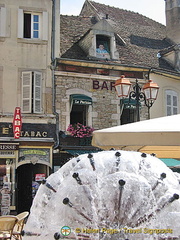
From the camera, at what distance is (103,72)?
15.5 metres

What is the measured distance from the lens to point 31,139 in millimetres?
13891

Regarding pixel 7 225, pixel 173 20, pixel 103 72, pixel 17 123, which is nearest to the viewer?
pixel 7 225

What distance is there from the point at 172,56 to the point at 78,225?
1659cm

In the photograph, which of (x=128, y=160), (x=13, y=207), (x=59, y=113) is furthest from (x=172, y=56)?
(x=128, y=160)

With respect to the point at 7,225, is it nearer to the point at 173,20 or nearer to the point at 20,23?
the point at 20,23

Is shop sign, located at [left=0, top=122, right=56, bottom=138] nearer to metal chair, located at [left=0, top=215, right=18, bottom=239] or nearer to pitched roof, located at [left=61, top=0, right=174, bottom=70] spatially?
pitched roof, located at [left=61, top=0, right=174, bottom=70]

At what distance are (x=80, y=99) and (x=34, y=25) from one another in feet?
11.6

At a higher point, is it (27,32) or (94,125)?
(27,32)

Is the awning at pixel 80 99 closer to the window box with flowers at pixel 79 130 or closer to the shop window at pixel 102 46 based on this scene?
the window box with flowers at pixel 79 130

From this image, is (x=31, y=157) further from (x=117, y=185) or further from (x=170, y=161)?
(x=117, y=185)

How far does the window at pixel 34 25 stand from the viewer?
1478cm

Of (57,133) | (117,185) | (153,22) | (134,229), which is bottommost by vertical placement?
(134,229)

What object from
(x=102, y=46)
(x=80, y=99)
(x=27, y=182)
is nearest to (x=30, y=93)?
(x=80, y=99)

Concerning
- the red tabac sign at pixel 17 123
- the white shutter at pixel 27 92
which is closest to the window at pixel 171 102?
the white shutter at pixel 27 92
